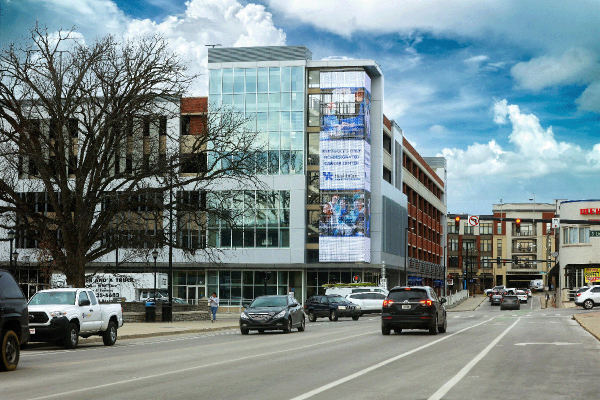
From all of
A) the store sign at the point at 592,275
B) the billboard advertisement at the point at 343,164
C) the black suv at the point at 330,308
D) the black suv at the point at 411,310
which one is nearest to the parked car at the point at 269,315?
the black suv at the point at 411,310

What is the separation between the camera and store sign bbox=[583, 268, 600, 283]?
3391 inches

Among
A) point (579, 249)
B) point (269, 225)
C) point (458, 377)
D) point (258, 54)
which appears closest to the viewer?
point (458, 377)

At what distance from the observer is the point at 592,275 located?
8662 cm

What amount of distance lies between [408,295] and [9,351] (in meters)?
15.2

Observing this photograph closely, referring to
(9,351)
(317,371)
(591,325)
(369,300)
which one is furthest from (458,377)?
(369,300)

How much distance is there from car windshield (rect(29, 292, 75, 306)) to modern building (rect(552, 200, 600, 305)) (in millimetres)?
70590

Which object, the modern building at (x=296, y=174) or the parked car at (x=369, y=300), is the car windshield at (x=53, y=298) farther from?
the modern building at (x=296, y=174)

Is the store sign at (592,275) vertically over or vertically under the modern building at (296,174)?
under

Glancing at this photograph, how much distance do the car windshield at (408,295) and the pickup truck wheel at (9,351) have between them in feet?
48.7

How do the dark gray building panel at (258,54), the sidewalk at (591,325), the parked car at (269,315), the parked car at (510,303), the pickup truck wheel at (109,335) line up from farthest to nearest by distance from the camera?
the dark gray building panel at (258,54), the parked car at (510,303), the parked car at (269,315), the sidewalk at (591,325), the pickup truck wheel at (109,335)

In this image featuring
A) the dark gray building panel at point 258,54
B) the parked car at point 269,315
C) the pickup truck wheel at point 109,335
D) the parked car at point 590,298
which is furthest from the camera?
the dark gray building panel at point 258,54

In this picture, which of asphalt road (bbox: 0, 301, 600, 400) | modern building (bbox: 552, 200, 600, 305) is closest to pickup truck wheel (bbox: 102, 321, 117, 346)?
asphalt road (bbox: 0, 301, 600, 400)

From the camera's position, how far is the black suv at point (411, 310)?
90.4 ft

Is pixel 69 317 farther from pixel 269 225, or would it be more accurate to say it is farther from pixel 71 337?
pixel 269 225
